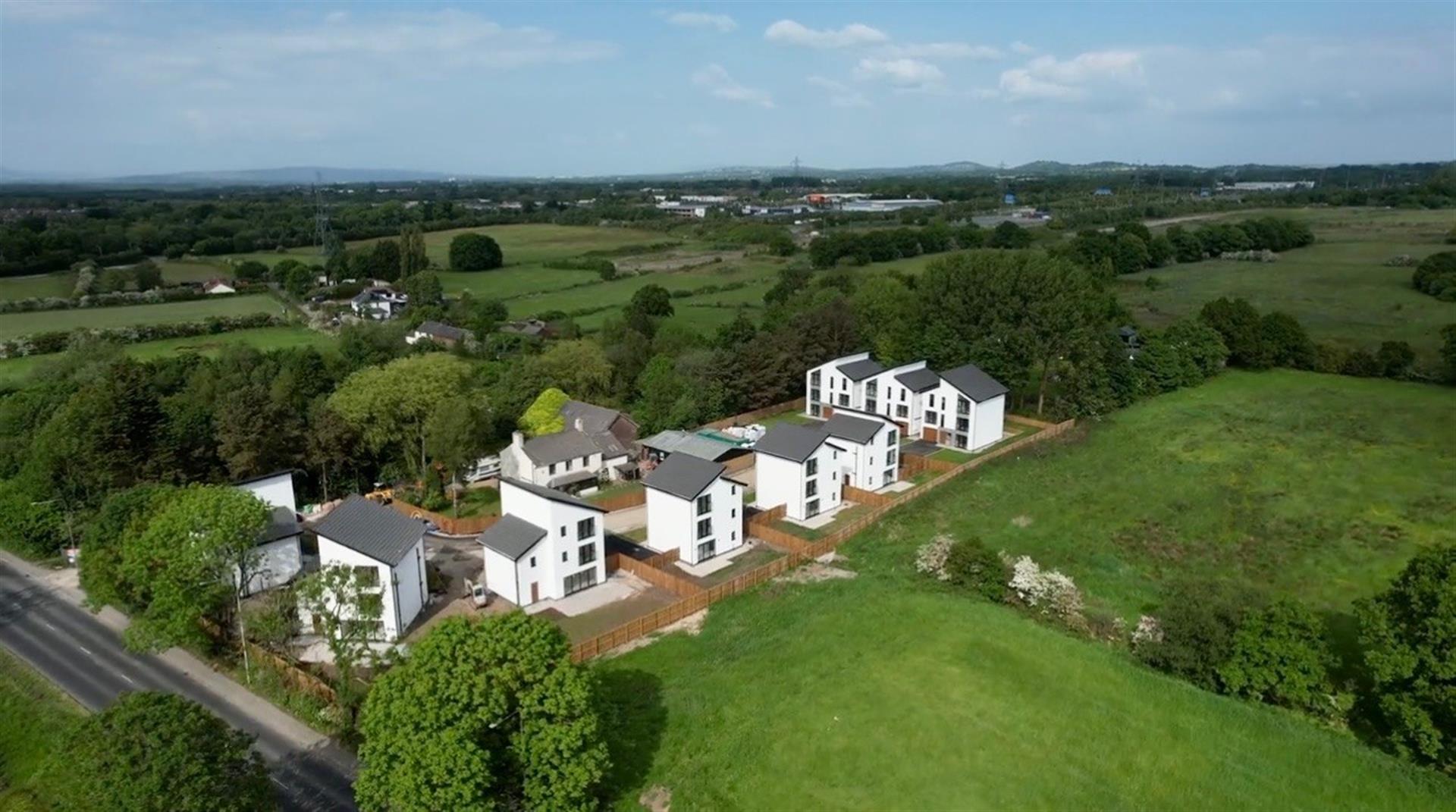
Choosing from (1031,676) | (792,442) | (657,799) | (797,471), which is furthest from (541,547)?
(1031,676)

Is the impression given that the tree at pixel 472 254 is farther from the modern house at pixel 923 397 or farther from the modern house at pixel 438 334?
the modern house at pixel 923 397

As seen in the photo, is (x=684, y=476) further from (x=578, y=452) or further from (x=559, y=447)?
(x=559, y=447)

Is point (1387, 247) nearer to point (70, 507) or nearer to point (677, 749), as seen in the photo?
point (677, 749)

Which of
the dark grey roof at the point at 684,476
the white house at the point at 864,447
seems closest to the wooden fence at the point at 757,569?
A: the white house at the point at 864,447

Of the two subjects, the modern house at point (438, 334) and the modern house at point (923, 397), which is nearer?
the modern house at point (923, 397)

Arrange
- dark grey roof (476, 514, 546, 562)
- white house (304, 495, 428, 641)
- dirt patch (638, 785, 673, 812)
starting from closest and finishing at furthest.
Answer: dirt patch (638, 785, 673, 812), white house (304, 495, 428, 641), dark grey roof (476, 514, 546, 562)

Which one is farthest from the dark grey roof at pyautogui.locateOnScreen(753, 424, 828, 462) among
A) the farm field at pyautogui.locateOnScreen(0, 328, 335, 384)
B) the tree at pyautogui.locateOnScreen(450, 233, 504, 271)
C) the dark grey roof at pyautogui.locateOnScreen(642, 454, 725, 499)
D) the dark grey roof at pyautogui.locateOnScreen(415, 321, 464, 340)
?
the tree at pyautogui.locateOnScreen(450, 233, 504, 271)

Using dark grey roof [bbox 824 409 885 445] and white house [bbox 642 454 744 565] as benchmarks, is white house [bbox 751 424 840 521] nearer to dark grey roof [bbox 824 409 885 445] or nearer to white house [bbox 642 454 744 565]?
dark grey roof [bbox 824 409 885 445]
